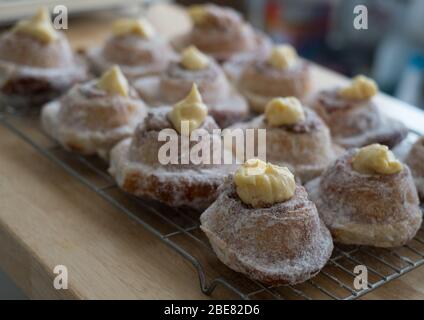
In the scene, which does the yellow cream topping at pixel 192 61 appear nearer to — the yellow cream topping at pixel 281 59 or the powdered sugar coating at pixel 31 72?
the yellow cream topping at pixel 281 59

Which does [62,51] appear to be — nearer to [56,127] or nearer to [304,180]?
[56,127]

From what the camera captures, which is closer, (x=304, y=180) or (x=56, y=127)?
(x=304, y=180)

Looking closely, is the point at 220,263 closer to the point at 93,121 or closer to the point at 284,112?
the point at 284,112

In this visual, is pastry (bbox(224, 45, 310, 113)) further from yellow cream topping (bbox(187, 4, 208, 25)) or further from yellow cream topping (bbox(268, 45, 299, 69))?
yellow cream topping (bbox(187, 4, 208, 25))

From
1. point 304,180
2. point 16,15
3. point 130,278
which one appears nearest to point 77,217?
point 130,278

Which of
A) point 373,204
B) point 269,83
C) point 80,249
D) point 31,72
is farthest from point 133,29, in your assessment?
point 373,204

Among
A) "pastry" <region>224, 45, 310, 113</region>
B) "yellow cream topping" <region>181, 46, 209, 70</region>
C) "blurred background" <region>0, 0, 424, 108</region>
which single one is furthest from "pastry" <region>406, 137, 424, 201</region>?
"blurred background" <region>0, 0, 424, 108</region>
